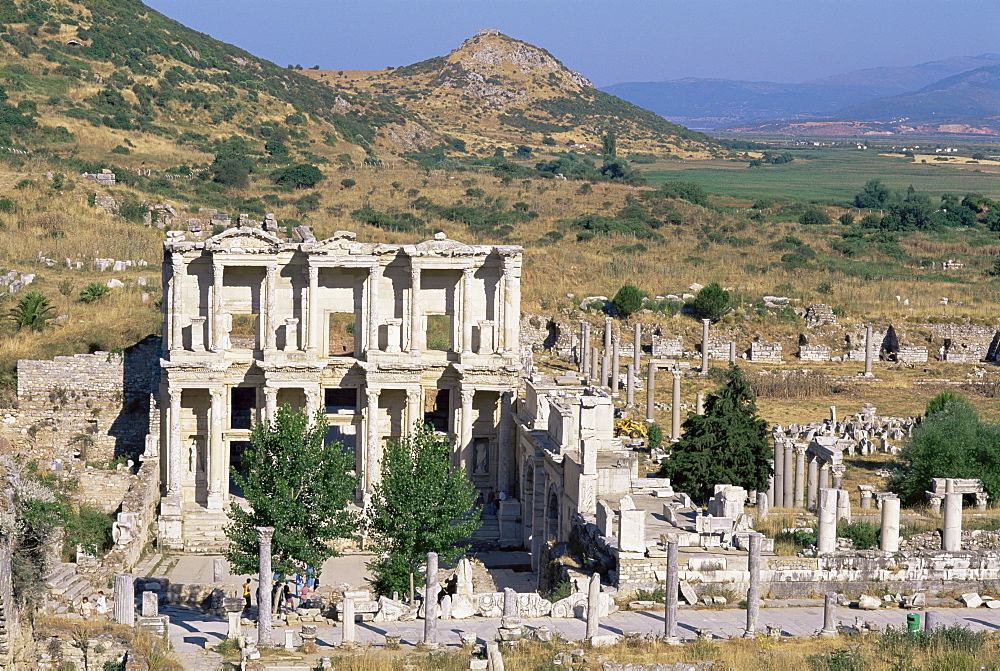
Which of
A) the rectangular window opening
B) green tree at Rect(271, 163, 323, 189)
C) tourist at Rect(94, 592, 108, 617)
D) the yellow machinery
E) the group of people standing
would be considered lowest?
the group of people standing

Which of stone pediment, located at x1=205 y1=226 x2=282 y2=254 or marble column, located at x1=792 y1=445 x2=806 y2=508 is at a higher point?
stone pediment, located at x1=205 y1=226 x2=282 y2=254

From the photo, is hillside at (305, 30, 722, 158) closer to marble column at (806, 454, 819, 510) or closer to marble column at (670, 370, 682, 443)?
marble column at (670, 370, 682, 443)

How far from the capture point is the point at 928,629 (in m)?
28.2

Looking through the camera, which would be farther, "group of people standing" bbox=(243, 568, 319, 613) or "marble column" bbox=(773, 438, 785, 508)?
"marble column" bbox=(773, 438, 785, 508)

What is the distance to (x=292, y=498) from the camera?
3241 centimetres

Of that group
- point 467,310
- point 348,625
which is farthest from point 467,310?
point 348,625

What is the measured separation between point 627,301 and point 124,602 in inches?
1549

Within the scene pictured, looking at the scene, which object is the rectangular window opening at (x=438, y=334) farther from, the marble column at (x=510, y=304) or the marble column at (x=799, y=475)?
the marble column at (x=799, y=475)

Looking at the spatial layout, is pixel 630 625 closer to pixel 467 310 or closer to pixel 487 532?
pixel 487 532

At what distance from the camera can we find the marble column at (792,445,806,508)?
3925 centimetres

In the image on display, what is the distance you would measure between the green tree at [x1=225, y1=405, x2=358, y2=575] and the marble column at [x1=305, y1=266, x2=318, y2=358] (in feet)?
22.8

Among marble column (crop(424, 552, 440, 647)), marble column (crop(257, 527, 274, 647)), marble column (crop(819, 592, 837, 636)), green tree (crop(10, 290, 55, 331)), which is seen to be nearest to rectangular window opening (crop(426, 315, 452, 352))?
green tree (crop(10, 290, 55, 331))

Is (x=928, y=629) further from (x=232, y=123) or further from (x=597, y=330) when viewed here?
(x=232, y=123)

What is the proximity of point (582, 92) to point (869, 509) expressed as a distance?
155m
